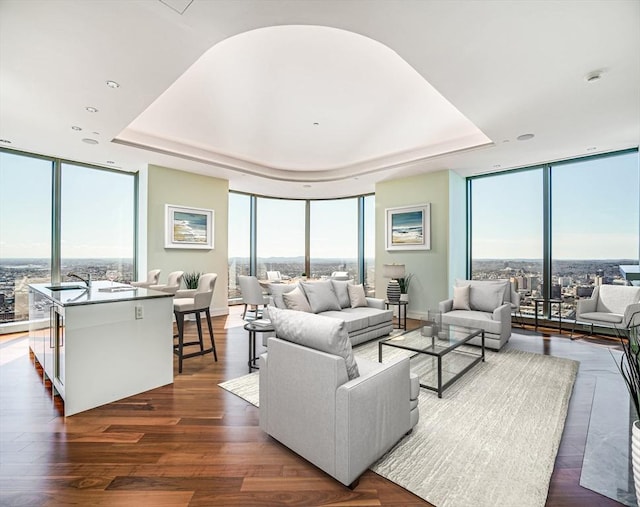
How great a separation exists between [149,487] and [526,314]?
6412mm

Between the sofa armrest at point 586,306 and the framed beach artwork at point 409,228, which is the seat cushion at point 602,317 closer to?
the sofa armrest at point 586,306

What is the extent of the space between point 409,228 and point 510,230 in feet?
6.17

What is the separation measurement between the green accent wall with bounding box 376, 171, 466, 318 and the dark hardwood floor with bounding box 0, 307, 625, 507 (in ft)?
11.3

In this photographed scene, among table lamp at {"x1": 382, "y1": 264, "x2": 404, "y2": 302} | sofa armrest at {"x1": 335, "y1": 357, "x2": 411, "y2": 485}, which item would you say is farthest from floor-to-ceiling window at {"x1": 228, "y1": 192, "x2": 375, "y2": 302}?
sofa armrest at {"x1": 335, "y1": 357, "x2": 411, "y2": 485}

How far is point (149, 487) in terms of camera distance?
1800mm

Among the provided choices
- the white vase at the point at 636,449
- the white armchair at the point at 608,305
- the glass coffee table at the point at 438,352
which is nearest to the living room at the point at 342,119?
the white armchair at the point at 608,305

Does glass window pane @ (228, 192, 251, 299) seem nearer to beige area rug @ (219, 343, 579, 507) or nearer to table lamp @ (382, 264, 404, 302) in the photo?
table lamp @ (382, 264, 404, 302)

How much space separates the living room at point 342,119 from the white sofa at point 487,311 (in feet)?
3.90

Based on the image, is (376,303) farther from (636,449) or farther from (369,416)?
(636,449)

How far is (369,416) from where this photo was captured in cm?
186

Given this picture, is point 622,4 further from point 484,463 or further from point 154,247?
point 154,247

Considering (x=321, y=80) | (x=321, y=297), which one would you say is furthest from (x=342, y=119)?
(x=321, y=297)

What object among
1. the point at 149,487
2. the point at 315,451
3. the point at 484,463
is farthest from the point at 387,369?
the point at 149,487

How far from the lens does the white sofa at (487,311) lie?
13.7ft
